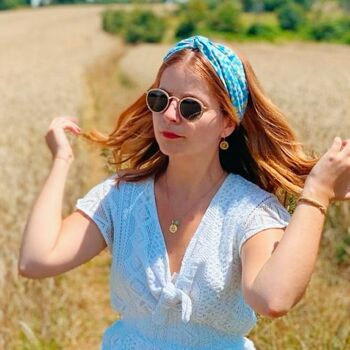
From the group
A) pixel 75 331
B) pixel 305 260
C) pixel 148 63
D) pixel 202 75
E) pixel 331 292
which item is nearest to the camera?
pixel 305 260

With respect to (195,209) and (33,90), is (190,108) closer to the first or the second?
(195,209)

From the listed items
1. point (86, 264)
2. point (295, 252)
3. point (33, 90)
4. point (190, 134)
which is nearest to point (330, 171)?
point (295, 252)

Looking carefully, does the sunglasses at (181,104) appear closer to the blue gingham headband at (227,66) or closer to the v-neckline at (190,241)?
the blue gingham headband at (227,66)

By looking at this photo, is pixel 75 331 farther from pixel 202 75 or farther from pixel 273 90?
pixel 273 90

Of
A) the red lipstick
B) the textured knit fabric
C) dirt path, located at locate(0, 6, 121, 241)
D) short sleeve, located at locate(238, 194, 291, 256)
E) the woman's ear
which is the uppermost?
the red lipstick

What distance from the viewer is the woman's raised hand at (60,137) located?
2.36 metres

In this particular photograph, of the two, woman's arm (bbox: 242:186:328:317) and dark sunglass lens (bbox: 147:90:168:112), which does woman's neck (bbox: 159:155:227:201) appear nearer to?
dark sunglass lens (bbox: 147:90:168:112)

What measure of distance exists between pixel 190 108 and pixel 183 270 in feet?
1.26

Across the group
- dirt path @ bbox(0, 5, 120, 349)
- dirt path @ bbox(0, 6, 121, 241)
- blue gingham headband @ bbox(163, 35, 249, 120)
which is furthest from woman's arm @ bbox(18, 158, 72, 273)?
dirt path @ bbox(0, 6, 121, 241)

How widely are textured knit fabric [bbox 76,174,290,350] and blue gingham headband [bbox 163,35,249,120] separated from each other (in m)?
0.21

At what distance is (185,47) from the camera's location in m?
2.16

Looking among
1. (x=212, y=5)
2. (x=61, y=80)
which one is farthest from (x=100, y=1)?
(x=61, y=80)

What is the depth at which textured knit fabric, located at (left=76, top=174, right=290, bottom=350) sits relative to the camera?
208 centimetres

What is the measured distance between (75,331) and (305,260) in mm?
2966
